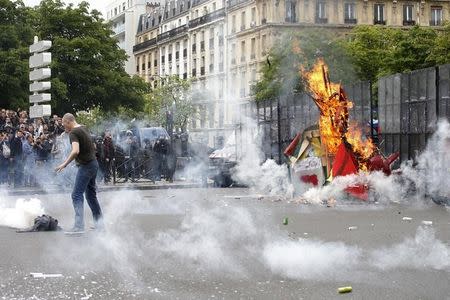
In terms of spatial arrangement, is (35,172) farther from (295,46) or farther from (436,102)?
(436,102)

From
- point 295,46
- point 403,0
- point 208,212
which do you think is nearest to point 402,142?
point 295,46

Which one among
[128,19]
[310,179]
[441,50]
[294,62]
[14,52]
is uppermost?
[128,19]

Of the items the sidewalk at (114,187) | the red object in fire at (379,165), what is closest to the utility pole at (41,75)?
the sidewalk at (114,187)

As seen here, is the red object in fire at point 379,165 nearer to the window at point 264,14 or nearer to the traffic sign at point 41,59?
the window at point 264,14

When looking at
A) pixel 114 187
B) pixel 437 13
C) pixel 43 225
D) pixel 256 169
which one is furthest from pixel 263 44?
pixel 43 225

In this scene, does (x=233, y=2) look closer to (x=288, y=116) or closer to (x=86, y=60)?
(x=288, y=116)

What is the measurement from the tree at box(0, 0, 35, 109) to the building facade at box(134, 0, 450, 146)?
7.18 m

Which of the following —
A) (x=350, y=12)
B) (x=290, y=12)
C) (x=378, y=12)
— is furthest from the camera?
(x=378, y=12)

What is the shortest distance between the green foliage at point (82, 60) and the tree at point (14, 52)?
0.30 metres

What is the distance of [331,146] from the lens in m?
19.3

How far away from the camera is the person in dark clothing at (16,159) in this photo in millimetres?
23531

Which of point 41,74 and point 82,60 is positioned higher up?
point 82,60

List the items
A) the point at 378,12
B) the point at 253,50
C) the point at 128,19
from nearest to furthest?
the point at 253,50 < the point at 378,12 < the point at 128,19

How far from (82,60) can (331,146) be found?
35751 mm
